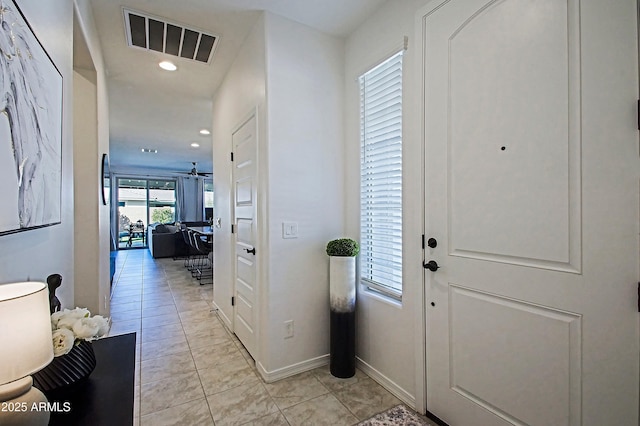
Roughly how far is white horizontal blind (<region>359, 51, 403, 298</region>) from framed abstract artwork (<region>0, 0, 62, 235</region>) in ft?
5.88

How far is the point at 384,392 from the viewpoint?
2.08m

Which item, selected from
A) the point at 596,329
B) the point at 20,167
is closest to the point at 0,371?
the point at 20,167

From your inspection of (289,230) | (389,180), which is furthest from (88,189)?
(389,180)

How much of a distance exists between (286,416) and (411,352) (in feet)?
2.84

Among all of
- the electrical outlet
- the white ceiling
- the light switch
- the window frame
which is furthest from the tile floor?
the white ceiling

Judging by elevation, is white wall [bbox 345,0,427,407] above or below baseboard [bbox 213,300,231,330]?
above

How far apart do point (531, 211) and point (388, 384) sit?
1.49 m

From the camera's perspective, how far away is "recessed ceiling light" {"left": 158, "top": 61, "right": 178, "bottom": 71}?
9.73ft

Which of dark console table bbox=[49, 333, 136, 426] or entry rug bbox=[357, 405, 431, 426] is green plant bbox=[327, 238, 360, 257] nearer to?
entry rug bbox=[357, 405, 431, 426]

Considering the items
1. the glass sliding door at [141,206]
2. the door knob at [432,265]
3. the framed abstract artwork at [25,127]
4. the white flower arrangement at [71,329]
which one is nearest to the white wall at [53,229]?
the framed abstract artwork at [25,127]

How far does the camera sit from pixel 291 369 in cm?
229

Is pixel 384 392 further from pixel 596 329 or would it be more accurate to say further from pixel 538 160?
pixel 538 160

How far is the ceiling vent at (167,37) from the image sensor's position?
232 cm

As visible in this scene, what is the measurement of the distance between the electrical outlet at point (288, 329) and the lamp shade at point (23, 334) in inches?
68.0
